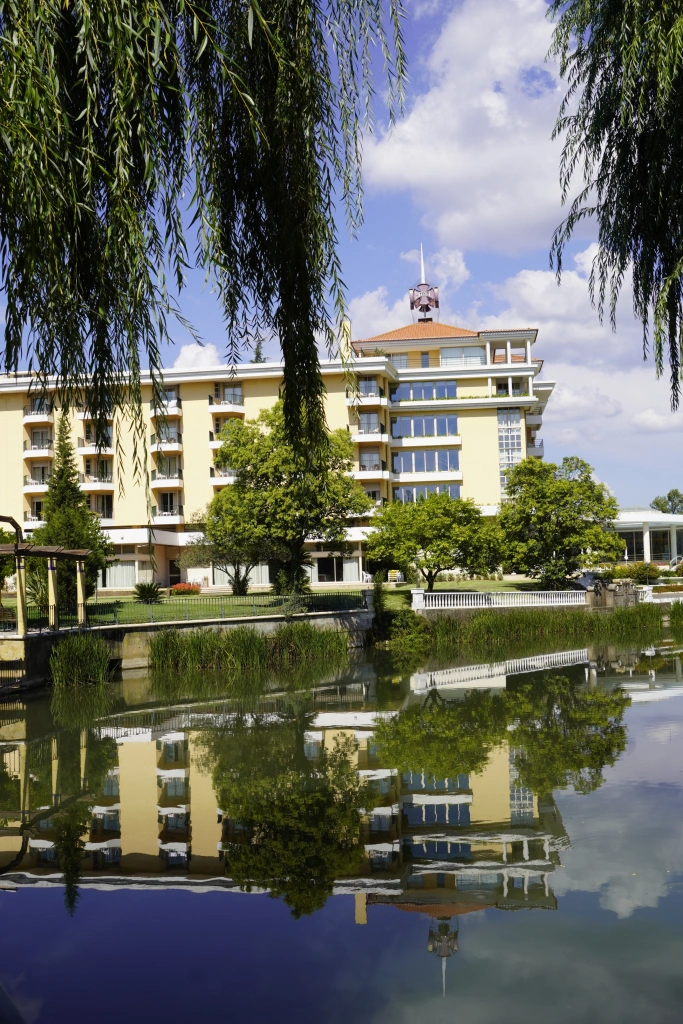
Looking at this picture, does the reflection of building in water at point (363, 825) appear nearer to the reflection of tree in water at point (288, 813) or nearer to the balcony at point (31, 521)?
the reflection of tree in water at point (288, 813)

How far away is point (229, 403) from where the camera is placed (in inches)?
1993

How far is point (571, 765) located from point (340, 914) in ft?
16.6

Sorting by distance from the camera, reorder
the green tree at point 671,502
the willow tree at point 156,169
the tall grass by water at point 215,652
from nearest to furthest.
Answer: the willow tree at point 156,169 → the tall grass by water at point 215,652 → the green tree at point 671,502

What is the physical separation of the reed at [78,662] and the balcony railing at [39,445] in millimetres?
31174

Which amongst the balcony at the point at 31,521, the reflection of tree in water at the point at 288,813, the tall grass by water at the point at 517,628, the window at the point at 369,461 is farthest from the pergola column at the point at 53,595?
the window at the point at 369,461

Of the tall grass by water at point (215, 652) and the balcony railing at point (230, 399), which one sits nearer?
the tall grass by water at point (215, 652)

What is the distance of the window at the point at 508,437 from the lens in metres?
53.7

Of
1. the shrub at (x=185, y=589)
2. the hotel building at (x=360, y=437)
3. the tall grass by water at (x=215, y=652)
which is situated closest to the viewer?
the tall grass by water at (x=215, y=652)

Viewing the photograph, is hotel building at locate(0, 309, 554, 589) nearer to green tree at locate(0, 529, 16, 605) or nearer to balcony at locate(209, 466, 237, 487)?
balcony at locate(209, 466, 237, 487)

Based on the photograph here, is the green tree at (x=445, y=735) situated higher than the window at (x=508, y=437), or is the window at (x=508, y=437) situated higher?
the window at (x=508, y=437)

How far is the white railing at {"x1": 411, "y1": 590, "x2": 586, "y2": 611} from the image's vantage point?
34.8m

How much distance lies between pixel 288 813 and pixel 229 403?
1694 inches

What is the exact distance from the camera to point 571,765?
10484 millimetres

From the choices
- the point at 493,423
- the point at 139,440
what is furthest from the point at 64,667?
the point at 493,423
